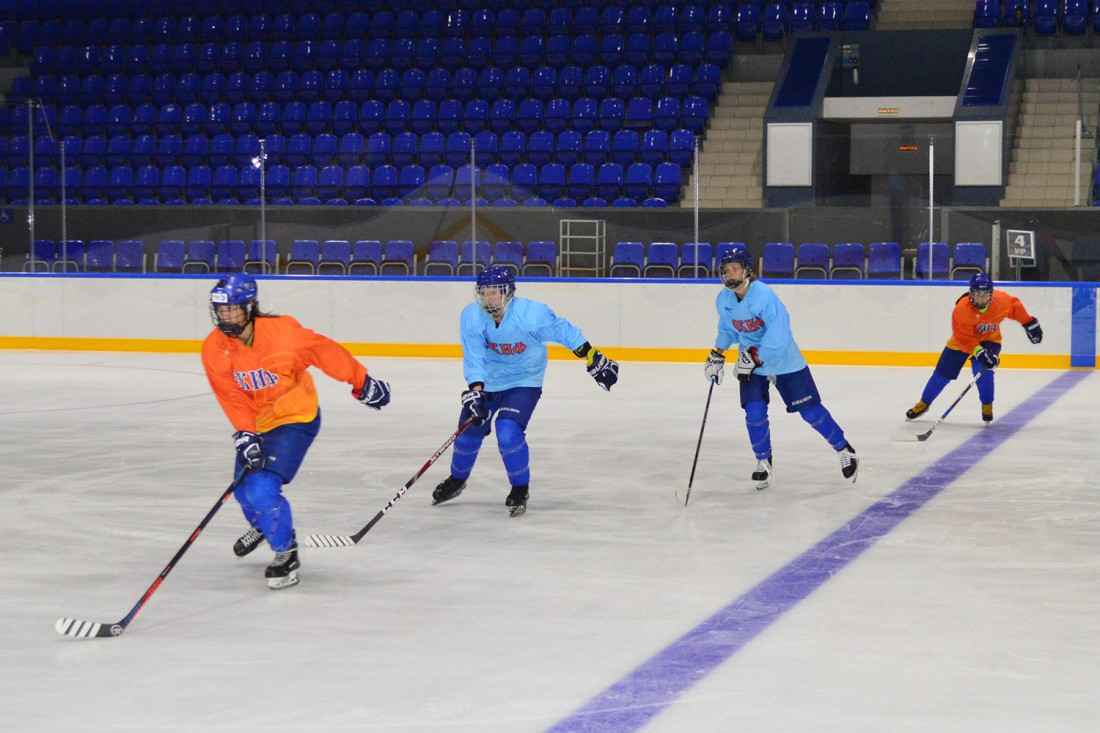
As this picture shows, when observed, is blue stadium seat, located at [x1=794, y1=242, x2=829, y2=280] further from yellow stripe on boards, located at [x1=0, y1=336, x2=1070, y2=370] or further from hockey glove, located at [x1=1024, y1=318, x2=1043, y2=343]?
hockey glove, located at [x1=1024, y1=318, x2=1043, y2=343]

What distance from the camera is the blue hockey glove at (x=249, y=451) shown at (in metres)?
4.78

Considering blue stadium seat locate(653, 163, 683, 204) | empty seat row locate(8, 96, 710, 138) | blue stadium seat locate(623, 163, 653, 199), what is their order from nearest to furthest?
blue stadium seat locate(653, 163, 683, 204) < blue stadium seat locate(623, 163, 653, 199) < empty seat row locate(8, 96, 710, 138)

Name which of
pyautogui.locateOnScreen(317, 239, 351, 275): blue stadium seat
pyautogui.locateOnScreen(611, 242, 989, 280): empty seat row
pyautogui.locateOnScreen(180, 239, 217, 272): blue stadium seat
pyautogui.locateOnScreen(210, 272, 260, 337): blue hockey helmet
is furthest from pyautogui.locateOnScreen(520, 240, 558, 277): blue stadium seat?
pyautogui.locateOnScreen(210, 272, 260, 337): blue hockey helmet

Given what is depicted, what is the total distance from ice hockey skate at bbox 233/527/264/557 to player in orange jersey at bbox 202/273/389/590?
0.40m

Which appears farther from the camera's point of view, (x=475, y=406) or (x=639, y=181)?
(x=639, y=181)

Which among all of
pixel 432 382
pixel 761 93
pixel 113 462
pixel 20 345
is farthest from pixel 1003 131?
pixel 113 462

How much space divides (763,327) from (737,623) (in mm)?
3003

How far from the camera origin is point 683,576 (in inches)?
208

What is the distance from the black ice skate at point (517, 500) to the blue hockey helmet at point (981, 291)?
14.7ft

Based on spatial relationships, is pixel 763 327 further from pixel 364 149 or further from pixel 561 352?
pixel 364 149

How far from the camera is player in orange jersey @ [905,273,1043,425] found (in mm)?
9961

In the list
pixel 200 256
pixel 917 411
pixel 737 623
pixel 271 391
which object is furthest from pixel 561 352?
pixel 737 623

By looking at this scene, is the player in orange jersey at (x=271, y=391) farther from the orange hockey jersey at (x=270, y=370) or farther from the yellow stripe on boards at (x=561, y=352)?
the yellow stripe on boards at (x=561, y=352)

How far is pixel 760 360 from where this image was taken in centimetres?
732
